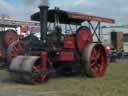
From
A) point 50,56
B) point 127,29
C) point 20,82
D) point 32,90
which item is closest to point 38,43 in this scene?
point 50,56

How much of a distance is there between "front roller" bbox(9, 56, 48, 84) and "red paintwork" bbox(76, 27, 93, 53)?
218cm

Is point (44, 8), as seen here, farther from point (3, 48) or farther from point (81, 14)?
point (3, 48)

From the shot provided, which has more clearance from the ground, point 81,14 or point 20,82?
point 81,14

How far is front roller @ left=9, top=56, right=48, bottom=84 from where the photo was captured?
1302 centimetres

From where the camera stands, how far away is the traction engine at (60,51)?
1342 centimetres

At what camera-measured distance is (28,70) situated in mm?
12922

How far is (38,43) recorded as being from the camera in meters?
14.6

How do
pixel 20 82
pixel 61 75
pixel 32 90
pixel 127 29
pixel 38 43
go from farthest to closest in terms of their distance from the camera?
1. pixel 127 29
2. pixel 61 75
3. pixel 38 43
4. pixel 20 82
5. pixel 32 90

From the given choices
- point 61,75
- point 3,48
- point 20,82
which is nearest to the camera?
point 20,82

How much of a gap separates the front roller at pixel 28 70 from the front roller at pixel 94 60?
2023 millimetres

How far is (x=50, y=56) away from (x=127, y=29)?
4389 centimetres

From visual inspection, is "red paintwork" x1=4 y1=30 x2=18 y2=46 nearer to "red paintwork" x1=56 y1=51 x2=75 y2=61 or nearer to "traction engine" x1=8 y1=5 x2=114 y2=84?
"traction engine" x1=8 y1=5 x2=114 y2=84

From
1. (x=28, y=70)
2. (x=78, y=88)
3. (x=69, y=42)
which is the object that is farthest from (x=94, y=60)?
(x=78, y=88)

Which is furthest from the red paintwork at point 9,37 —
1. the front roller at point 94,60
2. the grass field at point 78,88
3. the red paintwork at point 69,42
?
the grass field at point 78,88
